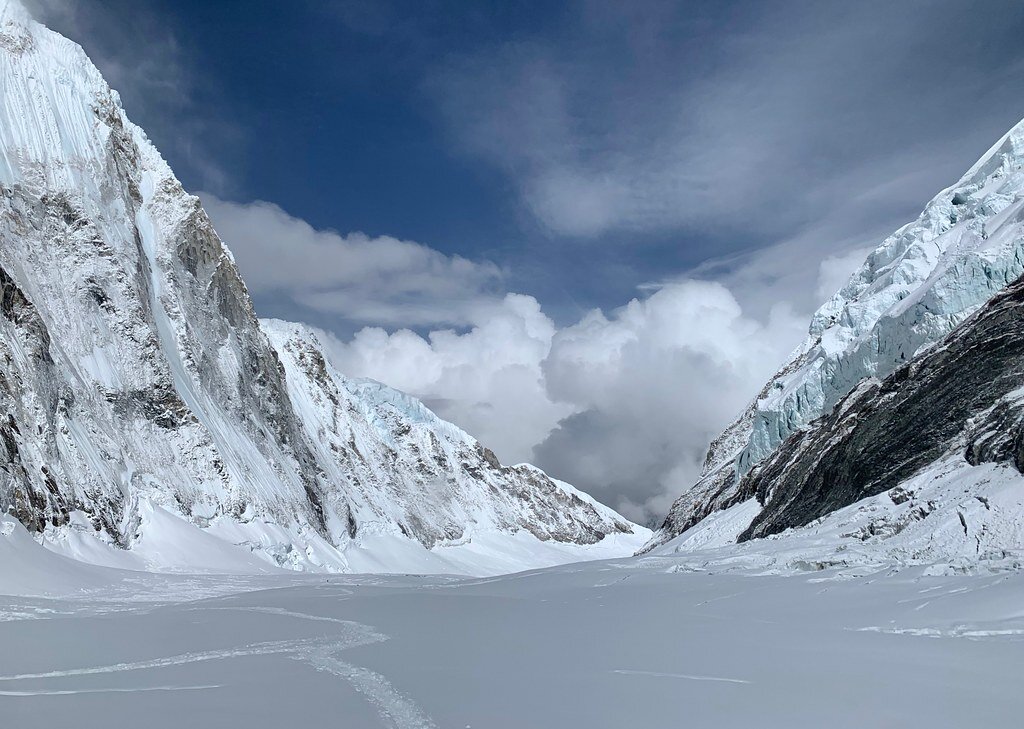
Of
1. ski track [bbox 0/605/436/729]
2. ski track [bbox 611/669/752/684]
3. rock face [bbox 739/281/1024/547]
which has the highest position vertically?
rock face [bbox 739/281/1024/547]

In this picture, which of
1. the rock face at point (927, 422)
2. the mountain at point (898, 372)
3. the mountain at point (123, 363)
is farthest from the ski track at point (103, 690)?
the mountain at point (123, 363)

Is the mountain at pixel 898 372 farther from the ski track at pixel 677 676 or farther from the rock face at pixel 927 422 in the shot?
the ski track at pixel 677 676

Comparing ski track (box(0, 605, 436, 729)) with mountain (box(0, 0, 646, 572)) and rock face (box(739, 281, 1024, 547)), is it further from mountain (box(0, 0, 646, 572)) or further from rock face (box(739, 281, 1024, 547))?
mountain (box(0, 0, 646, 572))

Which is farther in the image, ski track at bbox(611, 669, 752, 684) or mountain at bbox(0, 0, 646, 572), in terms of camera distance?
mountain at bbox(0, 0, 646, 572)

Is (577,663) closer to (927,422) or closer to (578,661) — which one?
(578,661)

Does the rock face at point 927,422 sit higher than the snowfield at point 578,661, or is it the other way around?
the rock face at point 927,422

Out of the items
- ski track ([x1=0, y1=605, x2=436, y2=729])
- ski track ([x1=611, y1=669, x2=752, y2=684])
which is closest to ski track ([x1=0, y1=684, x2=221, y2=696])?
ski track ([x1=0, y1=605, x2=436, y2=729])
